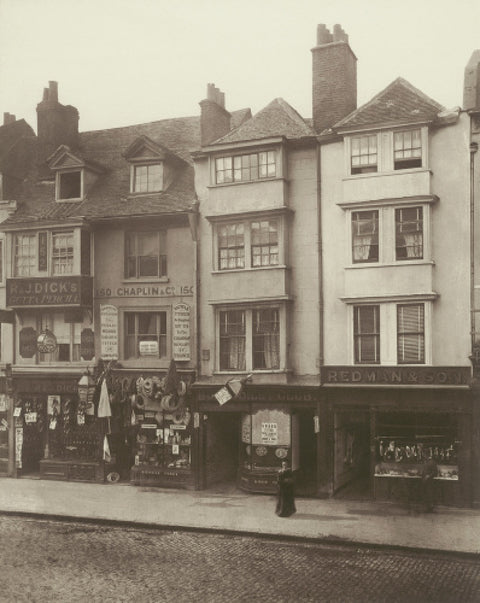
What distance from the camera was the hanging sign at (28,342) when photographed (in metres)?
26.4

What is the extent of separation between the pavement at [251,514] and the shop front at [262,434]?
2.55 feet

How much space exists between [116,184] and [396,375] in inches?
528

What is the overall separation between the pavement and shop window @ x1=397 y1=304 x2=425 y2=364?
4.61 metres

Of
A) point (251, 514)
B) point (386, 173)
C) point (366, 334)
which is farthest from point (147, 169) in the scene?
point (251, 514)

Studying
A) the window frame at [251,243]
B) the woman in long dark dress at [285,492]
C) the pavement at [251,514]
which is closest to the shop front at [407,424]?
the pavement at [251,514]

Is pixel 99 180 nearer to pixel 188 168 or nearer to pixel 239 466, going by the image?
pixel 188 168

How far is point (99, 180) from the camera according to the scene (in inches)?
1082

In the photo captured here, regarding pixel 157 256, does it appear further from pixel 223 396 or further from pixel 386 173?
pixel 386 173

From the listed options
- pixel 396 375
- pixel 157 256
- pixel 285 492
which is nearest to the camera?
pixel 285 492

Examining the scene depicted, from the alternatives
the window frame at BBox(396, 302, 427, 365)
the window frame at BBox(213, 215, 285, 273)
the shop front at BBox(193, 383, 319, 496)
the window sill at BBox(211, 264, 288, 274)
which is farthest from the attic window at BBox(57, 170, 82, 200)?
the window frame at BBox(396, 302, 427, 365)

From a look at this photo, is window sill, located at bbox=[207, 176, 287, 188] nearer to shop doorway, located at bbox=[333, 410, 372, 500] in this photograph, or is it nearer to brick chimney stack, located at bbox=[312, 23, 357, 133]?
brick chimney stack, located at bbox=[312, 23, 357, 133]

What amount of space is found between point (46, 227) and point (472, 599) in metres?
19.6

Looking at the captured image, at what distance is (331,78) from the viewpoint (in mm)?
23859

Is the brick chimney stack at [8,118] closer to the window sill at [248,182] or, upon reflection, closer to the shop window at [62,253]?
the shop window at [62,253]
